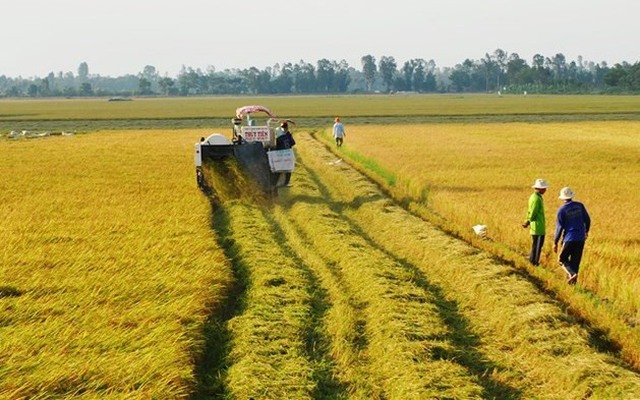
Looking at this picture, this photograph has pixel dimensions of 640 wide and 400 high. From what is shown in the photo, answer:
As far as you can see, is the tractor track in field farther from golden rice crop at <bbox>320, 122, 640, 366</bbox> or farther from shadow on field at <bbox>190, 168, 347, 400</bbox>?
golden rice crop at <bbox>320, 122, 640, 366</bbox>

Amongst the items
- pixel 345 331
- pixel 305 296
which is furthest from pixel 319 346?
pixel 305 296

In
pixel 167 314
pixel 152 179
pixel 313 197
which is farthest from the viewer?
pixel 152 179

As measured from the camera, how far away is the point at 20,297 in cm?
791

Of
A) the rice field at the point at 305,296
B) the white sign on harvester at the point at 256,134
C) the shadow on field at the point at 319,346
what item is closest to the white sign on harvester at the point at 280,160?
the white sign on harvester at the point at 256,134

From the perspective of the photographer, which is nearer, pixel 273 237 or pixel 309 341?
pixel 309 341

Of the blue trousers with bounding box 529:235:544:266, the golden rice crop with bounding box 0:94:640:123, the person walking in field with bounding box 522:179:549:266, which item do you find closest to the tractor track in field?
the blue trousers with bounding box 529:235:544:266

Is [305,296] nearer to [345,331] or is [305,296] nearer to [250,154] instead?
[345,331]

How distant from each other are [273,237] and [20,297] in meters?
4.66

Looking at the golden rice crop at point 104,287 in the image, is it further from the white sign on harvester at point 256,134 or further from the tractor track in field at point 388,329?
the white sign on harvester at point 256,134

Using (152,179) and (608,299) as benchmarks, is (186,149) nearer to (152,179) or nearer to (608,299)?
(152,179)

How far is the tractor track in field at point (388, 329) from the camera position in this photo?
5938mm

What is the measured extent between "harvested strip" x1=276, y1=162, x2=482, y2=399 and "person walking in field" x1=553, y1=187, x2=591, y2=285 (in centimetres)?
197

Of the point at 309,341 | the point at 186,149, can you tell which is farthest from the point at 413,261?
the point at 186,149

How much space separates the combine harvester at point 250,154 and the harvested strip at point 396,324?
4117 mm
